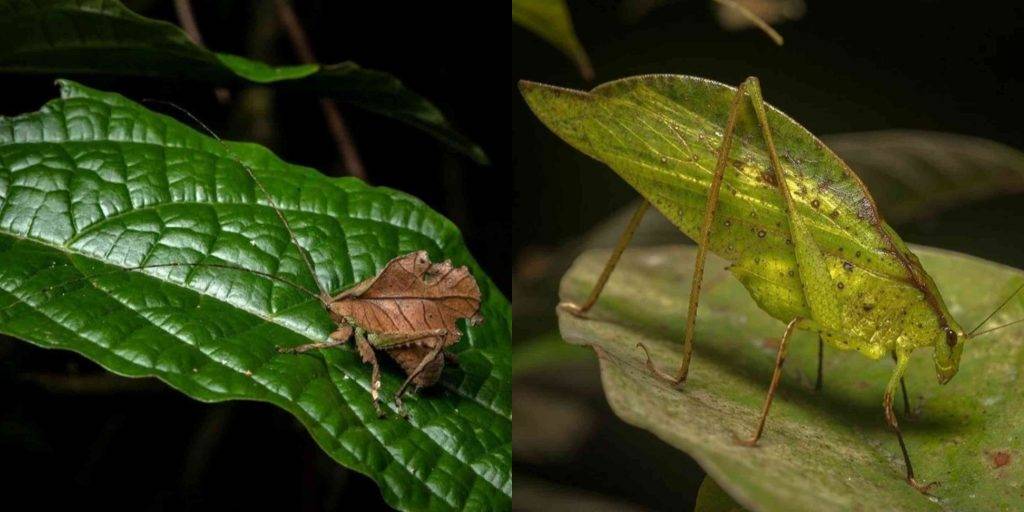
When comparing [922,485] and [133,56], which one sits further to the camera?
[133,56]

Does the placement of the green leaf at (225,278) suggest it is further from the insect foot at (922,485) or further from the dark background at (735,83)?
the insect foot at (922,485)

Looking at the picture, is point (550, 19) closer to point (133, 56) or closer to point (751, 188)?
point (751, 188)

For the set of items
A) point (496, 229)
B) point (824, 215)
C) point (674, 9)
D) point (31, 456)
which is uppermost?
point (674, 9)

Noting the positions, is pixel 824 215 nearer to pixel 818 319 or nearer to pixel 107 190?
pixel 818 319

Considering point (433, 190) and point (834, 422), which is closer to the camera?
point (834, 422)

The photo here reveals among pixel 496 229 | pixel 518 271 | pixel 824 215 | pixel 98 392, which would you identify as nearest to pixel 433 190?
pixel 496 229

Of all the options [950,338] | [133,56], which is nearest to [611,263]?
[950,338]
